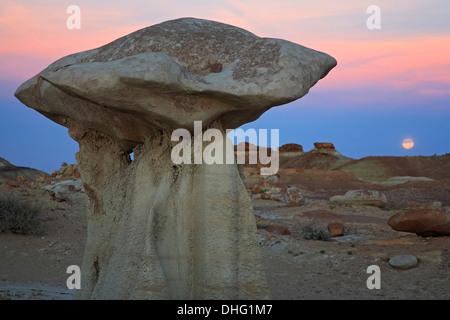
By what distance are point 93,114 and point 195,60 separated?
48.9 inches

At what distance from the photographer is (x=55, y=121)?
6.34 metres

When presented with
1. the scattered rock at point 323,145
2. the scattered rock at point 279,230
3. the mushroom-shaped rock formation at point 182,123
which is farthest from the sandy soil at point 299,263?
the scattered rock at point 323,145

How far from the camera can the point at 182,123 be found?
15.8 feet

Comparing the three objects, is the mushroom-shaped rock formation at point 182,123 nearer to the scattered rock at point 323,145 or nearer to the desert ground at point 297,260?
the desert ground at point 297,260

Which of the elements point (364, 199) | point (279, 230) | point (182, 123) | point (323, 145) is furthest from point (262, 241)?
point (323, 145)

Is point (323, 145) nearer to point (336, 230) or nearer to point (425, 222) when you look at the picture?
point (336, 230)

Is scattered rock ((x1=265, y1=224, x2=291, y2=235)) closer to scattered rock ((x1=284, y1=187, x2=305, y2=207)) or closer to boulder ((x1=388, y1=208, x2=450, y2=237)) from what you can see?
boulder ((x1=388, y1=208, x2=450, y2=237))

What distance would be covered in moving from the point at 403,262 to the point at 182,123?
6.11m

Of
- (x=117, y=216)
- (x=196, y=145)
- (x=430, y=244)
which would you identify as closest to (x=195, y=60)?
(x=196, y=145)

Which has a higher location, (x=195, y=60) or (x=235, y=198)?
(x=195, y=60)

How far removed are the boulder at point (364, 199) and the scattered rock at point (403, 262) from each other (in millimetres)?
10768

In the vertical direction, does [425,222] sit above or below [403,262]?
above

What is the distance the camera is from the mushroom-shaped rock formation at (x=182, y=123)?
177 inches
